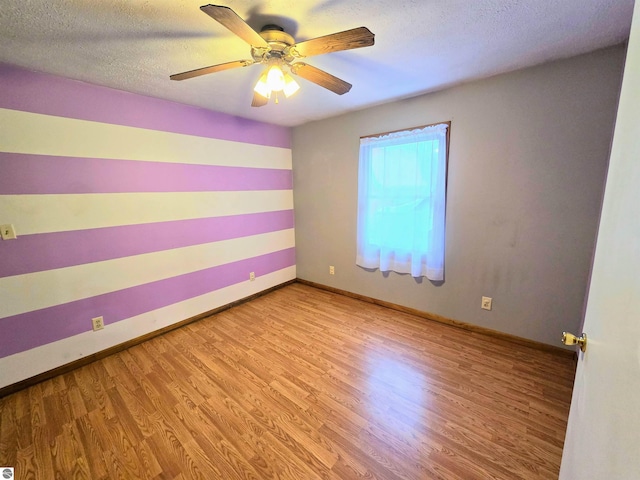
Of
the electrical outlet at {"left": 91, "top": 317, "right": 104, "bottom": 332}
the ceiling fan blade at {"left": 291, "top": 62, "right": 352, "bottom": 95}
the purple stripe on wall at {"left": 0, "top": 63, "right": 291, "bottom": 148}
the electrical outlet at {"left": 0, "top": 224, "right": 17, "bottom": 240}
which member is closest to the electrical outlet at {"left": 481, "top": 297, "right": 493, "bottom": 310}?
the ceiling fan blade at {"left": 291, "top": 62, "right": 352, "bottom": 95}

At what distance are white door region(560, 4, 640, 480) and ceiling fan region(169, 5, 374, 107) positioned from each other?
907 mm

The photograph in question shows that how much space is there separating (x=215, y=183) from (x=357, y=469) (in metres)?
2.68

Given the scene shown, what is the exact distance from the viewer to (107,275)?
2.14 m

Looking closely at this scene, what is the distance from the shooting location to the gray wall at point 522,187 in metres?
1.76

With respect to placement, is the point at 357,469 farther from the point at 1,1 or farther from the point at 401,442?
the point at 1,1

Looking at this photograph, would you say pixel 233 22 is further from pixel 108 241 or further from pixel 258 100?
pixel 108 241

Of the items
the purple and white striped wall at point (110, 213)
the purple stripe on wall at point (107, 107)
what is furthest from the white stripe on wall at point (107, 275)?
the purple stripe on wall at point (107, 107)

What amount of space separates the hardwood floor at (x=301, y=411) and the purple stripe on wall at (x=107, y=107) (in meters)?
1.98

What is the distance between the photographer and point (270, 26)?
1.35 metres

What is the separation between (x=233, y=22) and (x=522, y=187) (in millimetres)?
2252

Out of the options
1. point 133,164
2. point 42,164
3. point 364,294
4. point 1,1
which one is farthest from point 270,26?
point 364,294

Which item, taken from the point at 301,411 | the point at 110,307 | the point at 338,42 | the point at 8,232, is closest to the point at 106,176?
the point at 8,232

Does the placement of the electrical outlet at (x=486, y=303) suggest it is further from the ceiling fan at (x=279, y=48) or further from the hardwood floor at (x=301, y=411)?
the ceiling fan at (x=279, y=48)

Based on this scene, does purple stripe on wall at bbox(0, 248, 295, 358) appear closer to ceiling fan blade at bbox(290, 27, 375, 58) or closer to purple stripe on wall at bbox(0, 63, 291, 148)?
purple stripe on wall at bbox(0, 63, 291, 148)
